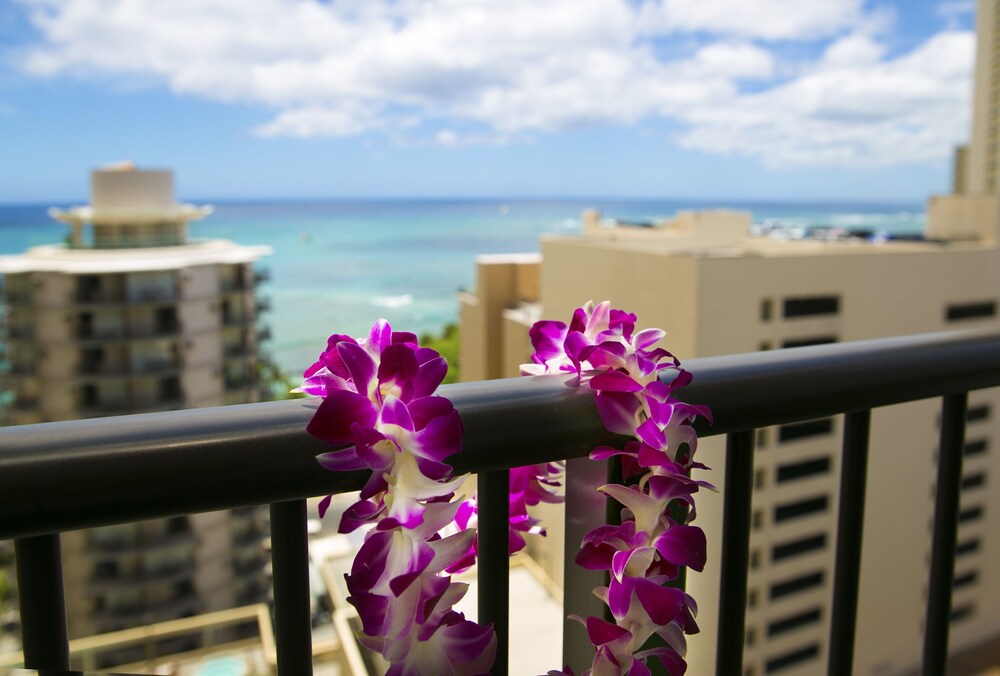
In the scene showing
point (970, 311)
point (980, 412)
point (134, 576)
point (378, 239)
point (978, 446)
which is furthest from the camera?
point (378, 239)

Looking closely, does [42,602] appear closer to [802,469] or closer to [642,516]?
[642,516]

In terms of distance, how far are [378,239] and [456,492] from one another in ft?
174

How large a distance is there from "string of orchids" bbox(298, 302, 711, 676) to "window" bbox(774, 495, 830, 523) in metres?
15.2

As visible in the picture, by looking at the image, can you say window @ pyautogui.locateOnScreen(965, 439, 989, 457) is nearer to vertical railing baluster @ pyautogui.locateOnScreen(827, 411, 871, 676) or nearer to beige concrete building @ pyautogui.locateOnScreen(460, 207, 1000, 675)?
beige concrete building @ pyautogui.locateOnScreen(460, 207, 1000, 675)

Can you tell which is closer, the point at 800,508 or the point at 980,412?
the point at 800,508

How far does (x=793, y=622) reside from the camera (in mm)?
15367

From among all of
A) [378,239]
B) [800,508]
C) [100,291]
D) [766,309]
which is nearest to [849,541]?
[766,309]

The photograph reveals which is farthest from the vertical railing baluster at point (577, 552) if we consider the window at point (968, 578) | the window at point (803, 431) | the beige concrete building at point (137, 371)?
the window at point (968, 578)

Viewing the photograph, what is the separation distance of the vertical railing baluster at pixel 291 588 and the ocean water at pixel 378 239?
0.12 m

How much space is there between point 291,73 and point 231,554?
5502cm

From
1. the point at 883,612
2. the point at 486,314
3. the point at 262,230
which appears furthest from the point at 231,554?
the point at 262,230

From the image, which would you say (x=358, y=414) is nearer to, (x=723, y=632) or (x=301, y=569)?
(x=301, y=569)

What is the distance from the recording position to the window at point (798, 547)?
49.7ft

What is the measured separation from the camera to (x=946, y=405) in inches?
37.5
